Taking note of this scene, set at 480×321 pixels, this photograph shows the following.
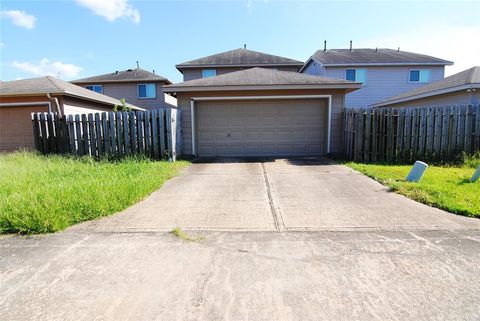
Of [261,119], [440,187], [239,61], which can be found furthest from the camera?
[239,61]

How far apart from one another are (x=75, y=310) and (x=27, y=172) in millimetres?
6139

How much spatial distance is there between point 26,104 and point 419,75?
22.7m

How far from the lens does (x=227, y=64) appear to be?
20344mm

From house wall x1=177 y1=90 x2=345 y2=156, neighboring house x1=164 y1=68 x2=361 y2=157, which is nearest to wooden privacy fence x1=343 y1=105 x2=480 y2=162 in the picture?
house wall x1=177 y1=90 x2=345 y2=156

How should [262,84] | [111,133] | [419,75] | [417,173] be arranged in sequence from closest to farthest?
[417,173] → [111,133] → [262,84] → [419,75]

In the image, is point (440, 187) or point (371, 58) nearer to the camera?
point (440, 187)

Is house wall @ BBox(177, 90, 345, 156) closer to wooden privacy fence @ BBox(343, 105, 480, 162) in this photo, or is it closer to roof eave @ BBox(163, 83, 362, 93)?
roof eave @ BBox(163, 83, 362, 93)

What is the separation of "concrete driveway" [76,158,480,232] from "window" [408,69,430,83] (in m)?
16.2

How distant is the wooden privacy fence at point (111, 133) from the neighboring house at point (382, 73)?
44.1ft

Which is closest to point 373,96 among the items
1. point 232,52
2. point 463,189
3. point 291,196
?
point 232,52

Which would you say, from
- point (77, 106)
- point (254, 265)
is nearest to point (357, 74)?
point (77, 106)

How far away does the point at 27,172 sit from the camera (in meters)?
6.74

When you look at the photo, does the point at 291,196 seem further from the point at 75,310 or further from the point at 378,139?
the point at 378,139

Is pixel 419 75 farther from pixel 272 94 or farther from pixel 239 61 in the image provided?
pixel 272 94
